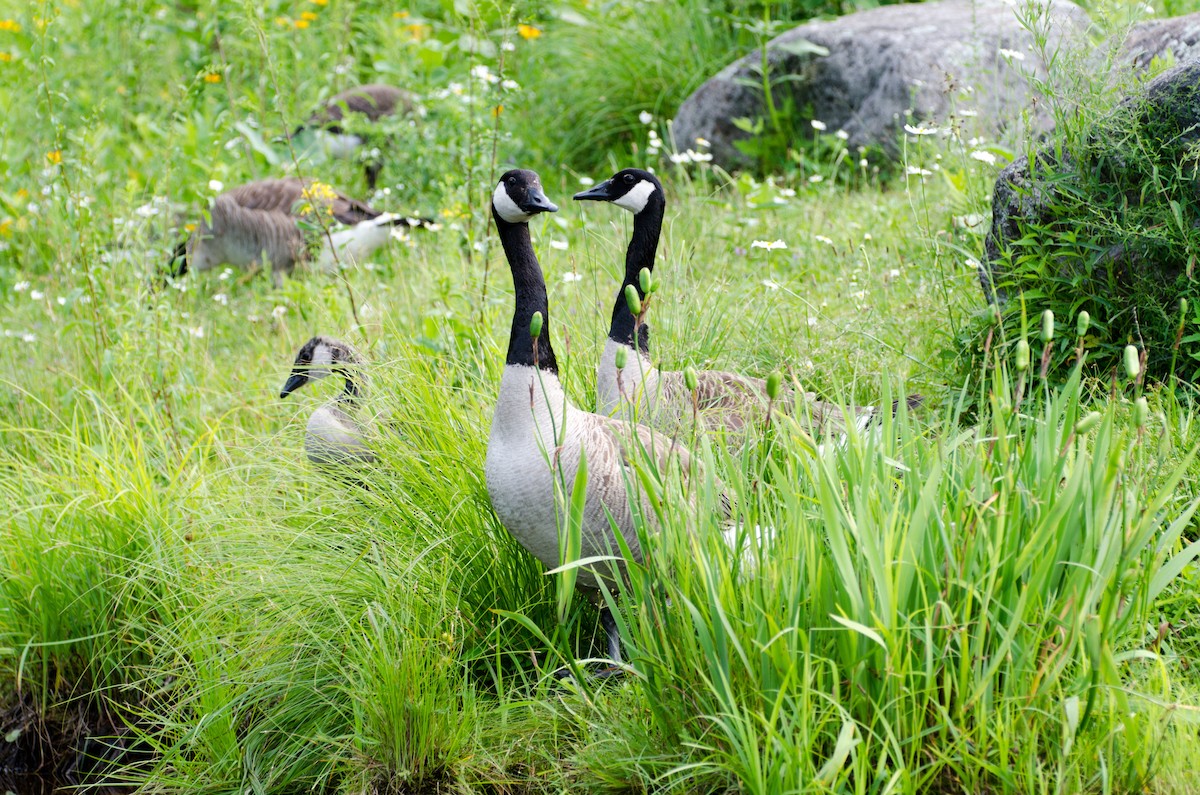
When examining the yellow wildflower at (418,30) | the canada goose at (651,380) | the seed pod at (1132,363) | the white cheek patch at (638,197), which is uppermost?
the yellow wildflower at (418,30)

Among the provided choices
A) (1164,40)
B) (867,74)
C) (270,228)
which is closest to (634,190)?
(1164,40)

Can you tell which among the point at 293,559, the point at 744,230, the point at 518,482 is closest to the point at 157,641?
the point at 293,559

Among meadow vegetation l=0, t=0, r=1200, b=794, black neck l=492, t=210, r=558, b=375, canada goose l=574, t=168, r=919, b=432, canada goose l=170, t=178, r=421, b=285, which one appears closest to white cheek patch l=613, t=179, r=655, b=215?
canada goose l=574, t=168, r=919, b=432

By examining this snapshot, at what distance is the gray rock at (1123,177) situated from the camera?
362 cm

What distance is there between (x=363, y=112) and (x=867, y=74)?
159 inches

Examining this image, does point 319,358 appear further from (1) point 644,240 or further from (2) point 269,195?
(2) point 269,195

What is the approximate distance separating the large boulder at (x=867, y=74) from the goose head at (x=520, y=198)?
4.03 metres

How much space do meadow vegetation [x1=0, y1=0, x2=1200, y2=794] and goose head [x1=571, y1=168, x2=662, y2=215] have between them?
19cm

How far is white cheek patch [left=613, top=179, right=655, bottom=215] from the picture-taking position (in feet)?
14.3

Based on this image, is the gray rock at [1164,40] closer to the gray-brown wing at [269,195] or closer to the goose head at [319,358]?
the goose head at [319,358]

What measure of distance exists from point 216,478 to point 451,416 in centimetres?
99

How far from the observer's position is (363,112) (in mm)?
9336

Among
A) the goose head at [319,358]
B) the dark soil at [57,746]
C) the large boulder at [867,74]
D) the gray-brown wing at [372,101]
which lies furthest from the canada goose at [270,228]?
the dark soil at [57,746]

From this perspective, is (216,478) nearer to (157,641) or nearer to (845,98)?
(157,641)
